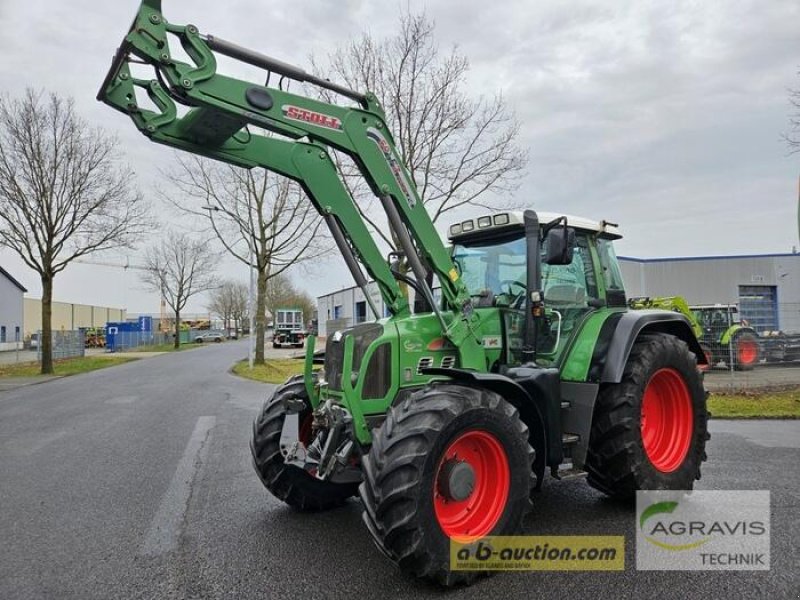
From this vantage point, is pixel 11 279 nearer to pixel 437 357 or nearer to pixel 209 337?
pixel 209 337

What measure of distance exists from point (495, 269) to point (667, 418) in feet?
6.89

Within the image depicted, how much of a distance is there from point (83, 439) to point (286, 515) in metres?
5.58

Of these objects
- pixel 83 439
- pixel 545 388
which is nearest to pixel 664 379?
pixel 545 388

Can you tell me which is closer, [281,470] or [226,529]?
[226,529]

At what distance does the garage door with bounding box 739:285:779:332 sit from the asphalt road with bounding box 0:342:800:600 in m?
13.7

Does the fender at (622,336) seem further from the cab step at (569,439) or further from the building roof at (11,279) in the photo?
the building roof at (11,279)

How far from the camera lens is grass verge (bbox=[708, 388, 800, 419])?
9.76 metres

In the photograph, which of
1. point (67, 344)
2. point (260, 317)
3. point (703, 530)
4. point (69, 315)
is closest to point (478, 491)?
point (703, 530)

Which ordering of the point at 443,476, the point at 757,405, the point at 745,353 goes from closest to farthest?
the point at 443,476 < the point at 757,405 < the point at 745,353

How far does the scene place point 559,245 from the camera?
421cm

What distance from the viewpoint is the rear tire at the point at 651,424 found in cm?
446

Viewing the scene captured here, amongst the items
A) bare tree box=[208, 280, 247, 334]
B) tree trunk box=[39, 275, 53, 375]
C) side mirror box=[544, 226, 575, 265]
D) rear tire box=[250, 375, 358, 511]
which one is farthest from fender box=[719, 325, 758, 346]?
bare tree box=[208, 280, 247, 334]

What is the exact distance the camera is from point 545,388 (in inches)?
165

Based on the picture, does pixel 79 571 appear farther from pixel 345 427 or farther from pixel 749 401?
pixel 749 401
